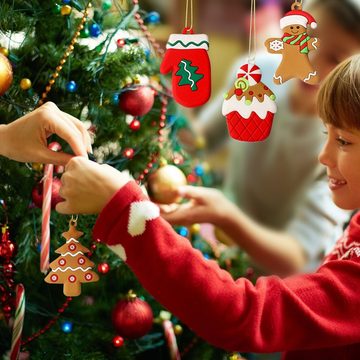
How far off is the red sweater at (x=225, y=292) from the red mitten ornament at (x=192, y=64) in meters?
0.13

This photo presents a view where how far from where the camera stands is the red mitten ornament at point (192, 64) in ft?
2.19

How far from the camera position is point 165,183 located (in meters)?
0.83

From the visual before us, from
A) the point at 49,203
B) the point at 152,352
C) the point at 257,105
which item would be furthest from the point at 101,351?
the point at 257,105

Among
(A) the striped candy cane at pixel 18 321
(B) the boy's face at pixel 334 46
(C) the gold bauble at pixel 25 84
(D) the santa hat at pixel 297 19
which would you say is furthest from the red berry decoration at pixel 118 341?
(B) the boy's face at pixel 334 46

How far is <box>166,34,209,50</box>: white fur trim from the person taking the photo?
665 mm

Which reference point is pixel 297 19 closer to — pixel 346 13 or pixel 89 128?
pixel 89 128

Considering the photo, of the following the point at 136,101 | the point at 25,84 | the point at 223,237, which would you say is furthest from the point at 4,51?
the point at 223,237

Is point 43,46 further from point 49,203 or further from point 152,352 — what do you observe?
point 152,352

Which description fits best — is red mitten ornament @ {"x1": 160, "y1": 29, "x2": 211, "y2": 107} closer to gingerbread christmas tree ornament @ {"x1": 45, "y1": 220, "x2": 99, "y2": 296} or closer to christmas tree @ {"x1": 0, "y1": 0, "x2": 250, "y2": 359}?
christmas tree @ {"x1": 0, "y1": 0, "x2": 250, "y2": 359}

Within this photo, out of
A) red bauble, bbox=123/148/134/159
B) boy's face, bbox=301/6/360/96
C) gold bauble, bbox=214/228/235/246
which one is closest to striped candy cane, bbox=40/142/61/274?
red bauble, bbox=123/148/134/159

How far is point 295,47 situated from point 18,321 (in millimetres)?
445

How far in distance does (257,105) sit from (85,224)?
10.0 inches

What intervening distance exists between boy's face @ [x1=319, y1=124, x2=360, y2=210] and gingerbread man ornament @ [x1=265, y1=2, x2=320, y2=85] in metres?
0.09

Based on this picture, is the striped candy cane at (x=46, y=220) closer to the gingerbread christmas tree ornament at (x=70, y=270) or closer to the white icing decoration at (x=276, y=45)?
the gingerbread christmas tree ornament at (x=70, y=270)
